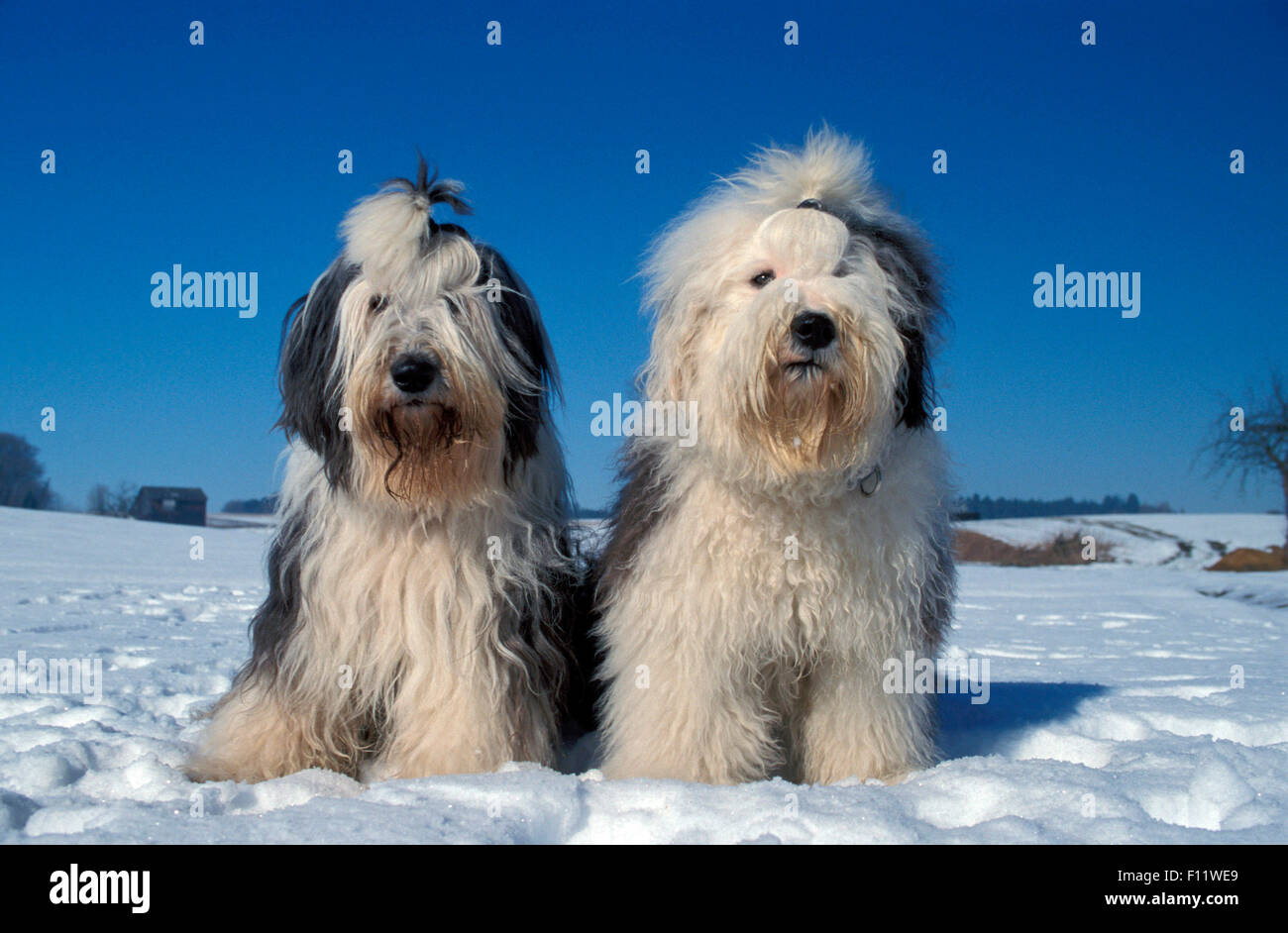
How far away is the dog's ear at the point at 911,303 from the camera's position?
3.06 metres

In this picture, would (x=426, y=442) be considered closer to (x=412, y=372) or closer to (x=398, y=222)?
(x=412, y=372)

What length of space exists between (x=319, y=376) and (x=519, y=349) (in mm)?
670

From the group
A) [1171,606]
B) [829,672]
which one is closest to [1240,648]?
[1171,606]

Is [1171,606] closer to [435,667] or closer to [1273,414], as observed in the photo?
[1273,414]

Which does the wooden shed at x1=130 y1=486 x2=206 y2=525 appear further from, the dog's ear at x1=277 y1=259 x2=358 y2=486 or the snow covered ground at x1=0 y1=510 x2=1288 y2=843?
the dog's ear at x1=277 y1=259 x2=358 y2=486

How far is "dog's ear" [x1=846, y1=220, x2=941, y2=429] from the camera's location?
3.06 m

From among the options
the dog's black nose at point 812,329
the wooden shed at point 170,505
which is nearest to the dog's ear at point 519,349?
the dog's black nose at point 812,329

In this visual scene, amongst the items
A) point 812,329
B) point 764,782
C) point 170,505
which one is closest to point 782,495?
point 812,329

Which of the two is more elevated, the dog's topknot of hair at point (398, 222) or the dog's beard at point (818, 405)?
the dog's topknot of hair at point (398, 222)

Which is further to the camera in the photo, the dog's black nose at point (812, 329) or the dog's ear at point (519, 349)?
the dog's ear at point (519, 349)

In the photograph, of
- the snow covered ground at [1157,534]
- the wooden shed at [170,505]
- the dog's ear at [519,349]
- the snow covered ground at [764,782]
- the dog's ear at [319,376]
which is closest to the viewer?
the snow covered ground at [764,782]

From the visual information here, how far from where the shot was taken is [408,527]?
328cm

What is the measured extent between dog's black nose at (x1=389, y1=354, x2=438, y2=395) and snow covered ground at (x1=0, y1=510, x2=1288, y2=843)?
1.18 meters

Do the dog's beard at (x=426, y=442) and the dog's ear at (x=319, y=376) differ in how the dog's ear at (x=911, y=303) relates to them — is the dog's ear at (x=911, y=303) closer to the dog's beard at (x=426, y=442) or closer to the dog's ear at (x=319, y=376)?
the dog's beard at (x=426, y=442)
